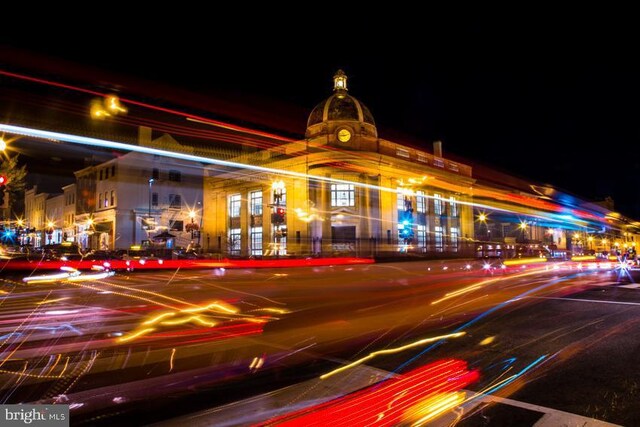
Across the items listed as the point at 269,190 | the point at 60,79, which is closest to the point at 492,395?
the point at 60,79

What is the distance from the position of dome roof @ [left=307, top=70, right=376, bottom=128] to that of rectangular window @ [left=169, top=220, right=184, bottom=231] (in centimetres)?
1997

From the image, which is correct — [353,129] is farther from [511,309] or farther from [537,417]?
[537,417]

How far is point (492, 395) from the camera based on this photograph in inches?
184

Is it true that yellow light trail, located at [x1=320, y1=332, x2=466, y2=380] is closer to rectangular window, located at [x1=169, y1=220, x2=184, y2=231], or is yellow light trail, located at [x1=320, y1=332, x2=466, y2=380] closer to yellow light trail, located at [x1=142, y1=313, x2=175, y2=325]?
yellow light trail, located at [x1=142, y1=313, x2=175, y2=325]

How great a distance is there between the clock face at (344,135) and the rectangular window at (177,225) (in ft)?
73.5

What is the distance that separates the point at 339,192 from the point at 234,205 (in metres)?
17.5

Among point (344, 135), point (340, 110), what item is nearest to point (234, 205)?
point (344, 135)

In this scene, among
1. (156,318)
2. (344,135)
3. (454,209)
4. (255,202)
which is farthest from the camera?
(454,209)

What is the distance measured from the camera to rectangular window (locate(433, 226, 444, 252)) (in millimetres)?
55466

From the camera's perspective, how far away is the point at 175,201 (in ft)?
167

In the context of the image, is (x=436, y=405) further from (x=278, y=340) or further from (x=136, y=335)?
(x=136, y=335)

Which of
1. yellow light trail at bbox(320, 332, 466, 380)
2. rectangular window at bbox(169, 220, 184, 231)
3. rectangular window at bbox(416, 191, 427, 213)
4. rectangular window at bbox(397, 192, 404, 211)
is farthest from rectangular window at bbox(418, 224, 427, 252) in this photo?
yellow light trail at bbox(320, 332, 466, 380)

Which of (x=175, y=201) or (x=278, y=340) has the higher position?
(x=175, y=201)

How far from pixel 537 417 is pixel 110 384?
486 centimetres
